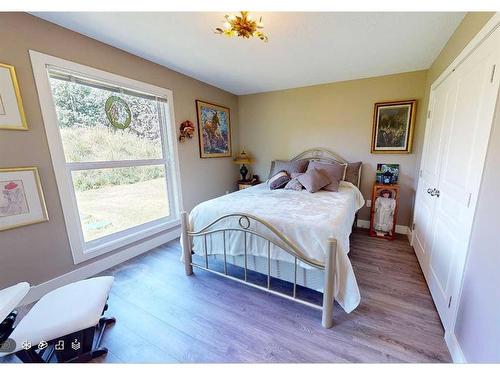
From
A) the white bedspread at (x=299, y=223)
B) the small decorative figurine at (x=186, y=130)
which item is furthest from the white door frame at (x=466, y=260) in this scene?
the small decorative figurine at (x=186, y=130)

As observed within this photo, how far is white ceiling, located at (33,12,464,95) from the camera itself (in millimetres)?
1646

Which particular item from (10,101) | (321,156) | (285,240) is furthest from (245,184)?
(10,101)

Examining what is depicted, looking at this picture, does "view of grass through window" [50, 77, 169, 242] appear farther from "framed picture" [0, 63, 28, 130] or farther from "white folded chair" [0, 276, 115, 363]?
"white folded chair" [0, 276, 115, 363]

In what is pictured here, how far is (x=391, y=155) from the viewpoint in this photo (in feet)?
9.99

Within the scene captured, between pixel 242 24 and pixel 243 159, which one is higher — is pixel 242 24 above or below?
above

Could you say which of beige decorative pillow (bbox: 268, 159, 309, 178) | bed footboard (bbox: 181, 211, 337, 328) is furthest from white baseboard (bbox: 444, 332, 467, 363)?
beige decorative pillow (bbox: 268, 159, 309, 178)

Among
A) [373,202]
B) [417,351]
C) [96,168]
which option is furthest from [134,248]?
[373,202]

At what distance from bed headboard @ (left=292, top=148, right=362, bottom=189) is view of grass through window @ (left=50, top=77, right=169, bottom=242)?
7.65ft

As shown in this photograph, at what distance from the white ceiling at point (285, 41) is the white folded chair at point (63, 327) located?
2.10m

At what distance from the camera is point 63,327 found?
116 cm

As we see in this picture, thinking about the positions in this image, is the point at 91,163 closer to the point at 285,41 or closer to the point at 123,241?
the point at 123,241

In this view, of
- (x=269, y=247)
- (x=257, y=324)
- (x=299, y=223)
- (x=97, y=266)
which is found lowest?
(x=257, y=324)

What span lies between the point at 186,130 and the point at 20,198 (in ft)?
6.06
